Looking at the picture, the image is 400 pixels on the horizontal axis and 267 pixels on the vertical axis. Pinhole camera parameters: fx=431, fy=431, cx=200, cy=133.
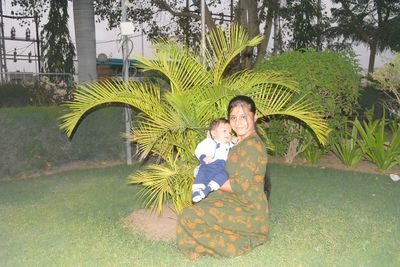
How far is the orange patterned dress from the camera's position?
12.0 feet

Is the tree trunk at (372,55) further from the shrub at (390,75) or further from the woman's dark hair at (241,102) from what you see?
the woman's dark hair at (241,102)

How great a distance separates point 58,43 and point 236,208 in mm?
12110

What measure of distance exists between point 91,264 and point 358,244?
8.40 ft

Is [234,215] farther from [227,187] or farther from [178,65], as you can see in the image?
[178,65]

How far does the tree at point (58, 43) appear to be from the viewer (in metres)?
14.0

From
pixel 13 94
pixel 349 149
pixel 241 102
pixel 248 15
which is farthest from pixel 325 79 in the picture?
pixel 13 94

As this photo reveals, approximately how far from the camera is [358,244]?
13.9 ft

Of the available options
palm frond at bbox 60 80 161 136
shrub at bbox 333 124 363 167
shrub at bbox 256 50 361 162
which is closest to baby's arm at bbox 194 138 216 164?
palm frond at bbox 60 80 161 136

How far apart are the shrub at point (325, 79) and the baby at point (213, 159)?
135 inches

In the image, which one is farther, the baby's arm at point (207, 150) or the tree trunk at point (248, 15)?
the tree trunk at point (248, 15)

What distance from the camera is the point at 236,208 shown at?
149 inches

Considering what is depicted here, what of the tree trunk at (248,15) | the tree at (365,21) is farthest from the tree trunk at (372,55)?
the tree trunk at (248,15)

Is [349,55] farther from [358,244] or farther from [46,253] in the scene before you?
[46,253]

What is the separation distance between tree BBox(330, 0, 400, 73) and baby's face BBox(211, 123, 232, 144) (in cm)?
2502
